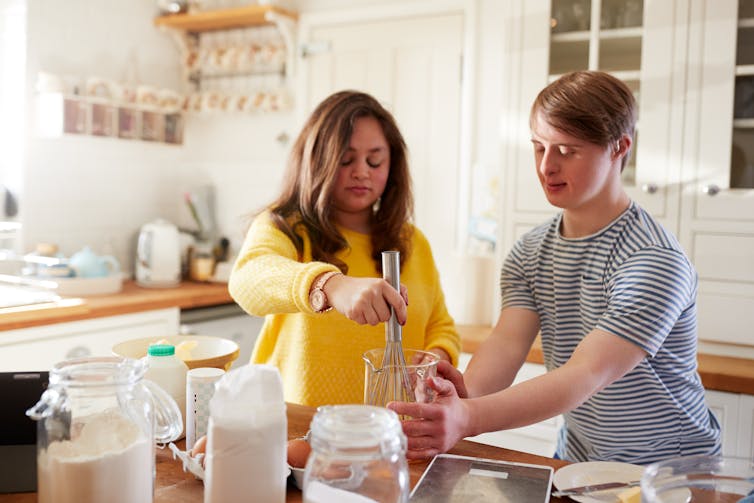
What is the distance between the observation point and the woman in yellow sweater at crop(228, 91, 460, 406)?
1494 mm

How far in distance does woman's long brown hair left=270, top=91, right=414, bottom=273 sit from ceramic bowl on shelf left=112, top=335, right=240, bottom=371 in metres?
0.32

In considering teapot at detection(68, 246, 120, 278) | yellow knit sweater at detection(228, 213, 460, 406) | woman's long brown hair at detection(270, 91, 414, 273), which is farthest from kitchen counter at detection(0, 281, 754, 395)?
woman's long brown hair at detection(270, 91, 414, 273)

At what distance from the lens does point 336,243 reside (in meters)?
1.56

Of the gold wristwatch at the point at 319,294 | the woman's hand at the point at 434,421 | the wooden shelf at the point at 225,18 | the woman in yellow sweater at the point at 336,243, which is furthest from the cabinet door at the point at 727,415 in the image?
the wooden shelf at the point at 225,18

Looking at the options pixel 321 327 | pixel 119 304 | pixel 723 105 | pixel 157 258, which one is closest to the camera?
pixel 321 327

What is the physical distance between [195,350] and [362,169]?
54 cm

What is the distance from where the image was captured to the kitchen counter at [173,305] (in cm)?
201

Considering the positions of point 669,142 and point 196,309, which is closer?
point 669,142

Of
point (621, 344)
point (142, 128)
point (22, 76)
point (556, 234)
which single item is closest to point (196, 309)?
point (142, 128)

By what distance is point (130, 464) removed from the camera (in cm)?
78

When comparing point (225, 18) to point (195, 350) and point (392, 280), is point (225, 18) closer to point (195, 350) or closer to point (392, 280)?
point (195, 350)

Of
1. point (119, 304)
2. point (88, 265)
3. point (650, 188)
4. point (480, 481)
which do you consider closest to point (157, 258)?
point (88, 265)

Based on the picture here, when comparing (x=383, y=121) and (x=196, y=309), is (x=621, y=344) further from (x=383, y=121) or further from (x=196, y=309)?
(x=196, y=309)

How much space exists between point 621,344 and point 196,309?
6.68ft
